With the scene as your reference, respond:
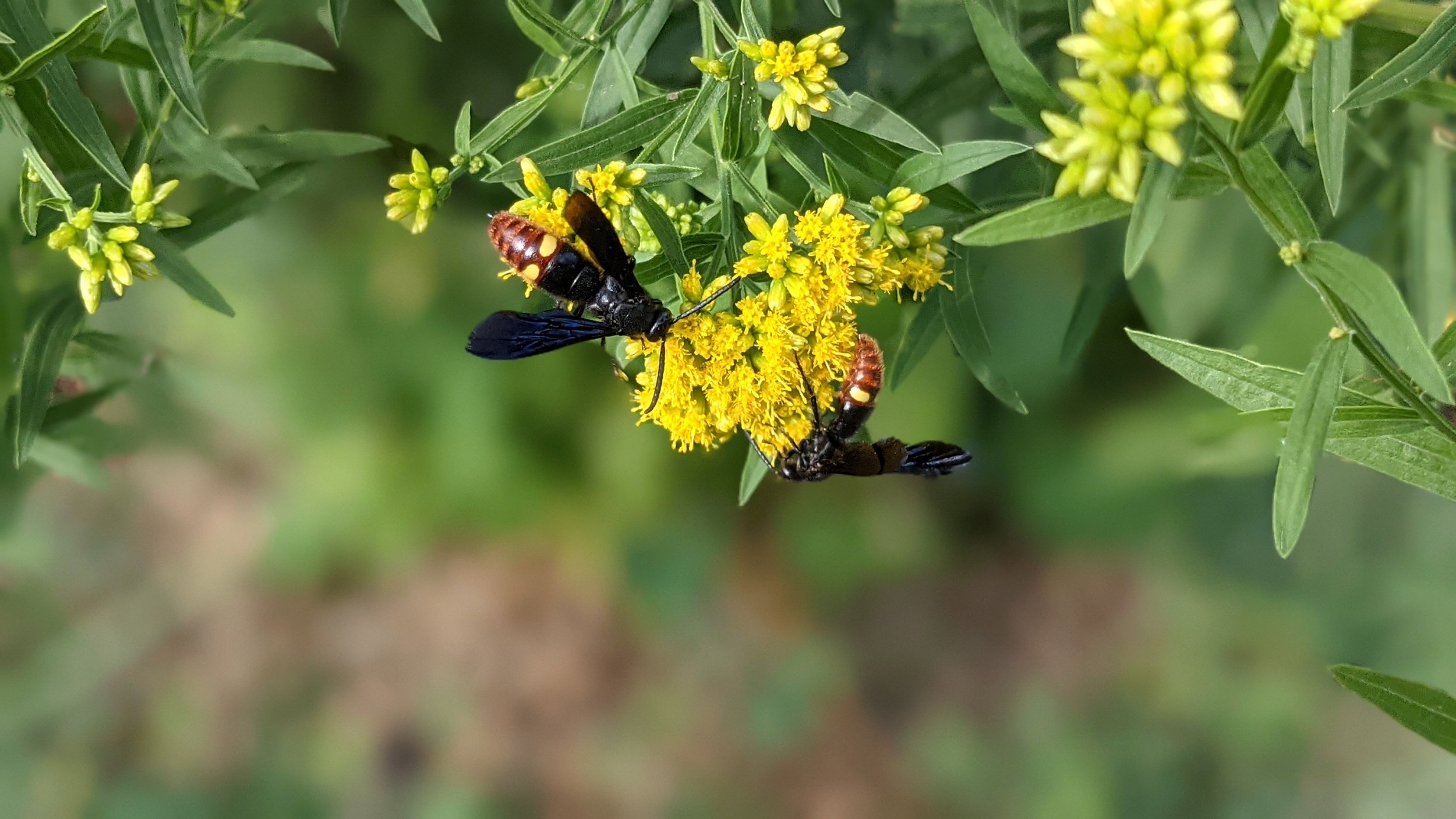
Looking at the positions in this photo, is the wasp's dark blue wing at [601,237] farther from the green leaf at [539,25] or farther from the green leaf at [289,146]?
the green leaf at [289,146]

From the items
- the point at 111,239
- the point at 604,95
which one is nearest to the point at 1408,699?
the point at 604,95

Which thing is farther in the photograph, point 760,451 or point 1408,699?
point 760,451

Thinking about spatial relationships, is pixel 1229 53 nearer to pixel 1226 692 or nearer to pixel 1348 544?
pixel 1348 544

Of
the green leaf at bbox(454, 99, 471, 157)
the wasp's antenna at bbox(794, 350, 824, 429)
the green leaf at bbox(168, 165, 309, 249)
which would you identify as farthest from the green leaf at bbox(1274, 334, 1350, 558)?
the green leaf at bbox(168, 165, 309, 249)

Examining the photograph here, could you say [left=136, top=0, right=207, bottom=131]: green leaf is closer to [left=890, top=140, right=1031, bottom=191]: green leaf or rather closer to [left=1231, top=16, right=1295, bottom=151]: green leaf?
[left=890, top=140, right=1031, bottom=191]: green leaf

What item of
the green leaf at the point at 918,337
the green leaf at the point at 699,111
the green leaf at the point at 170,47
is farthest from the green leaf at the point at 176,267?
the green leaf at the point at 918,337

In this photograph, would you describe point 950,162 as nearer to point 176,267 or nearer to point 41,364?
point 176,267
